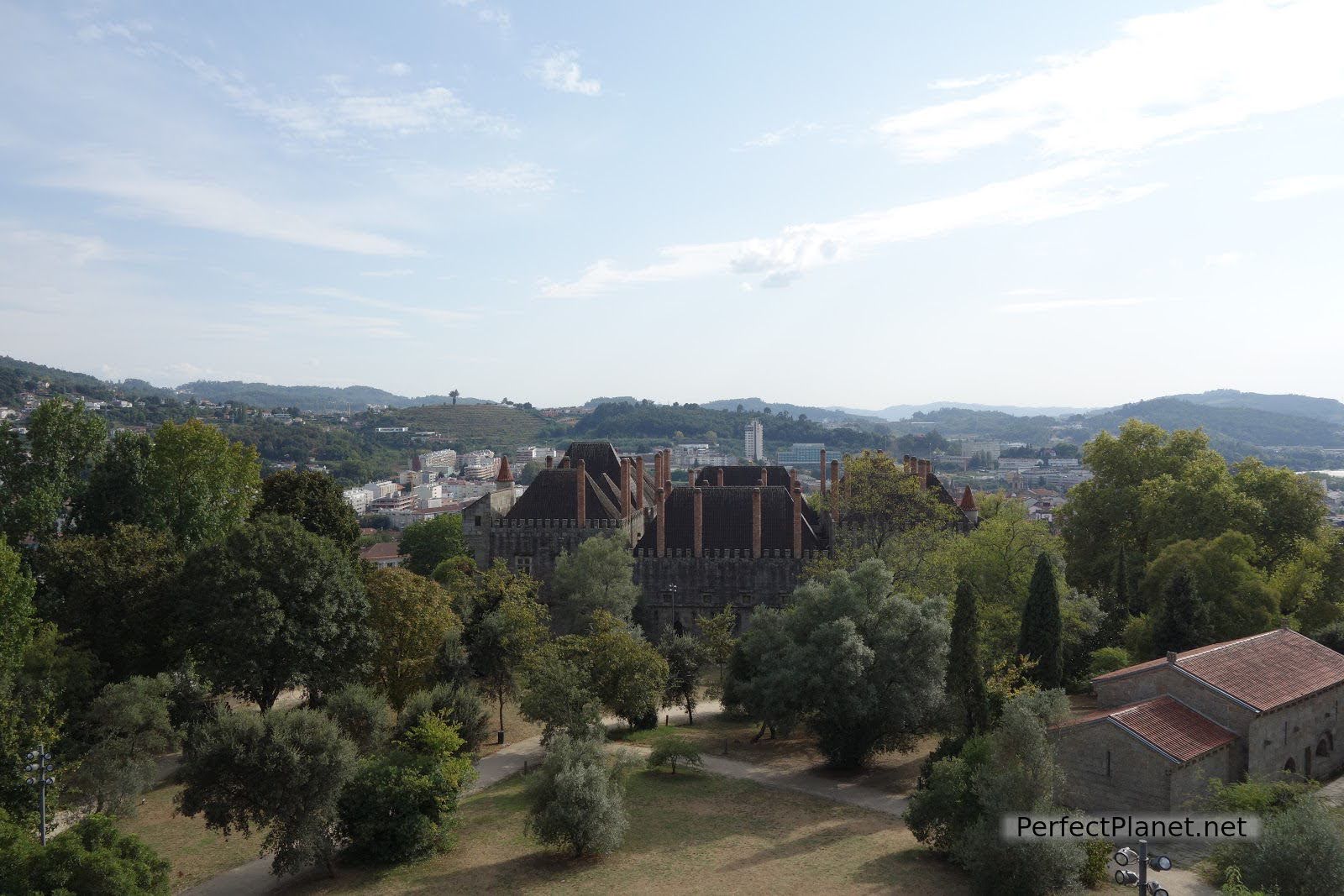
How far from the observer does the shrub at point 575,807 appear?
2533 centimetres

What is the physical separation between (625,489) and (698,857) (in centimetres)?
2895

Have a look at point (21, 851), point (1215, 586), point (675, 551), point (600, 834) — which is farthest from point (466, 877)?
point (1215, 586)

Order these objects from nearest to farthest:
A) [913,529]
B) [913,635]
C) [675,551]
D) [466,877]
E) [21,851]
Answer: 1. [21,851]
2. [466,877]
3. [913,635]
4. [913,529]
5. [675,551]

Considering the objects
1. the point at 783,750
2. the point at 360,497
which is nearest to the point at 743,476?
the point at 783,750

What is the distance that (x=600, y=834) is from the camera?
84.0 feet

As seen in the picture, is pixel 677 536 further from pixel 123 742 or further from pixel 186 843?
pixel 123 742

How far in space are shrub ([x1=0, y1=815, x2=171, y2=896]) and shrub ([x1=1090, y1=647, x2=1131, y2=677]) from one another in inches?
1341

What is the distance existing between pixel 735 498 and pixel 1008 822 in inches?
1189

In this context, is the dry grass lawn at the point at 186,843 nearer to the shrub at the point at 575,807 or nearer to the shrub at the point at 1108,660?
the shrub at the point at 575,807

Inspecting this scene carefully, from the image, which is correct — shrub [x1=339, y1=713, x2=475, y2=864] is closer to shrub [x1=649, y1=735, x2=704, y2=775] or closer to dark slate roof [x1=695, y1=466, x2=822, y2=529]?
shrub [x1=649, y1=735, x2=704, y2=775]

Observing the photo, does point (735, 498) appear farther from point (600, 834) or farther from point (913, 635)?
point (600, 834)

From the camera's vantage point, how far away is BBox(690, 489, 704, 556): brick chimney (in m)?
49.9

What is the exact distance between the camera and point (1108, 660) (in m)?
37.8

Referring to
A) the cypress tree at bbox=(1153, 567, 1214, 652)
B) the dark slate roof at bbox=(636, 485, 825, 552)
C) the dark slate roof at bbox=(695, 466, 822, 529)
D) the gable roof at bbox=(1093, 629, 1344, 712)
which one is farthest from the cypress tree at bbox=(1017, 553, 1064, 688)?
the dark slate roof at bbox=(695, 466, 822, 529)
